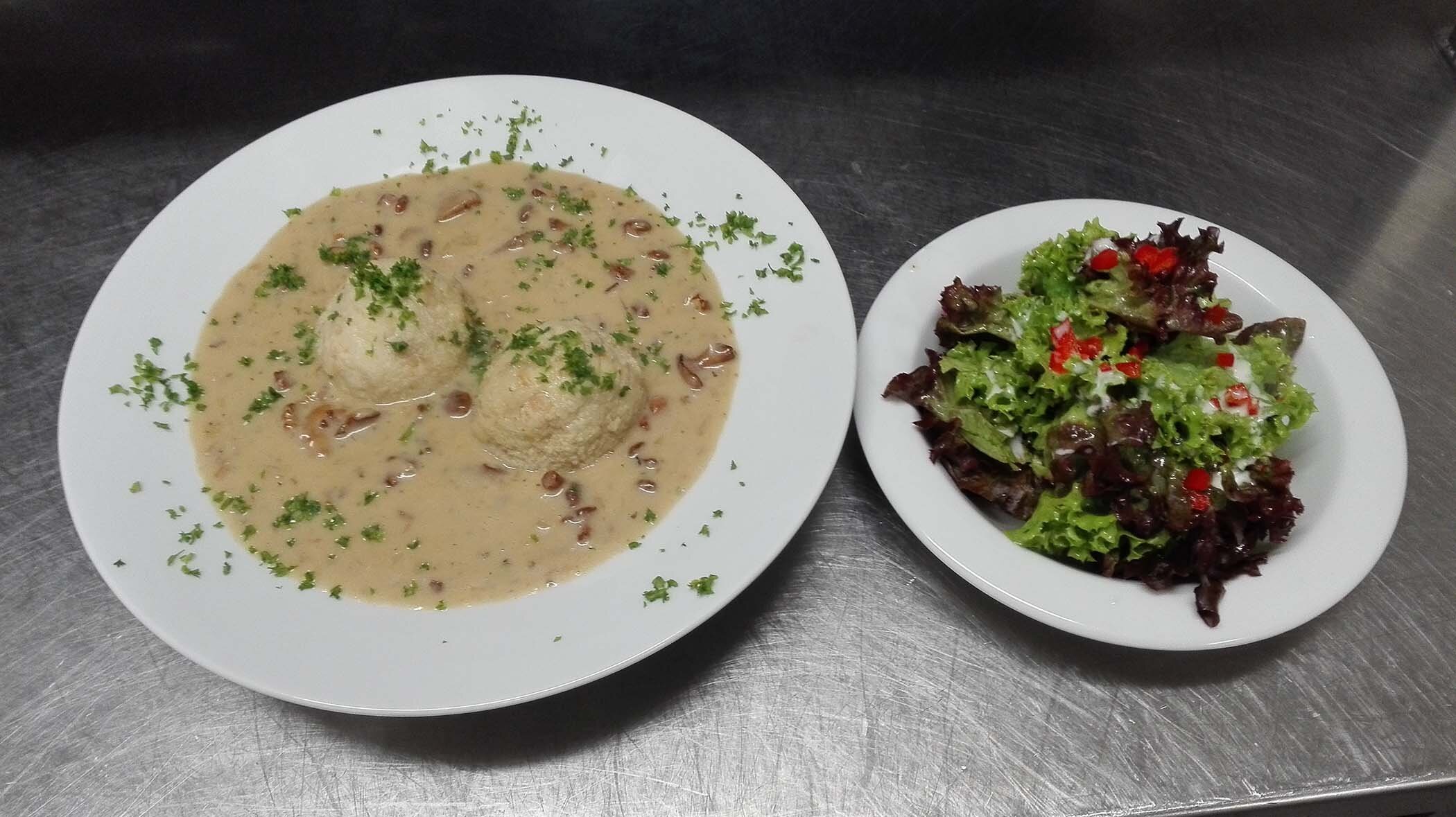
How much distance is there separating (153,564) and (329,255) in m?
1.06

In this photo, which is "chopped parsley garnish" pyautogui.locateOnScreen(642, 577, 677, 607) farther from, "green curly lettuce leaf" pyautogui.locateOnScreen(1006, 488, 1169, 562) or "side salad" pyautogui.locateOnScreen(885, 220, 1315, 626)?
"green curly lettuce leaf" pyautogui.locateOnScreen(1006, 488, 1169, 562)

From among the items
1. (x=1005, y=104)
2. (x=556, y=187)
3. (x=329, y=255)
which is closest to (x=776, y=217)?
(x=556, y=187)

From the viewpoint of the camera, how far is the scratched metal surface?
232 centimetres

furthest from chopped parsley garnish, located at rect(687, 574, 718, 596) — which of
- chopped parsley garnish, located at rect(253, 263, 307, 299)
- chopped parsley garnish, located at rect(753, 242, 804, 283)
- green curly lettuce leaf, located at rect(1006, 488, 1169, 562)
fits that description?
chopped parsley garnish, located at rect(253, 263, 307, 299)

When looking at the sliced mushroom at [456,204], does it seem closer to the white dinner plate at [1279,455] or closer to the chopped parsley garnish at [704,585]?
the white dinner plate at [1279,455]

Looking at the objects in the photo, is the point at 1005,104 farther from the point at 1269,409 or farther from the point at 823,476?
the point at 823,476

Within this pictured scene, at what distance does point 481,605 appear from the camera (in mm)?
2094

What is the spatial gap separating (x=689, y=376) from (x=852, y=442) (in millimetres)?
646

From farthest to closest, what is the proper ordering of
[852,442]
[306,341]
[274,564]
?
[852,442] < [306,341] < [274,564]

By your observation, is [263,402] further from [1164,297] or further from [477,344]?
[1164,297]

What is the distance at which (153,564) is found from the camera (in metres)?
2.08

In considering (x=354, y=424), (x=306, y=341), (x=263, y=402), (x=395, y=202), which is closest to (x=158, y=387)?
(x=263, y=402)

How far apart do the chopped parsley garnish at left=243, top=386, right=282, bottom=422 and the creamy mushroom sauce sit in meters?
0.01

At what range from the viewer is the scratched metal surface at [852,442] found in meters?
2.32
